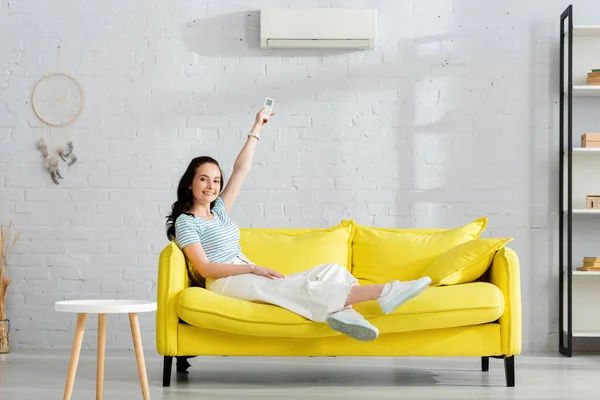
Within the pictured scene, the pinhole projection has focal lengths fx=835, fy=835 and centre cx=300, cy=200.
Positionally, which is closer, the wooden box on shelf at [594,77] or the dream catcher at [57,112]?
the wooden box on shelf at [594,77]

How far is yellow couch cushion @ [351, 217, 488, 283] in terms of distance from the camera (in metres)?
4.16

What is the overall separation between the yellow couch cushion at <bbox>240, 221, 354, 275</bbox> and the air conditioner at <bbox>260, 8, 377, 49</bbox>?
54.8 inches

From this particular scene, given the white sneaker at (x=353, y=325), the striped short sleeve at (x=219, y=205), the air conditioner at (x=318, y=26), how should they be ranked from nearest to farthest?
the white sneaker at (x=353, y=325) → the striped short sleeve at (x=219, y=205) → the air conditioner at (x=318, y=26)

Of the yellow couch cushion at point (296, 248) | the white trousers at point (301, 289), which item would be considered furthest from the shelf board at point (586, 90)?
the white trousers at point (301, 289)

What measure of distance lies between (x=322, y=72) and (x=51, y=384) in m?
2.54

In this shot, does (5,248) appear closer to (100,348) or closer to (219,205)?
(219,205)

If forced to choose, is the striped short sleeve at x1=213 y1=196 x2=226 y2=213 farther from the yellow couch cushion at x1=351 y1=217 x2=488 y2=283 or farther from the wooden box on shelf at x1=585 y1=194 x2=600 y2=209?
the wooden box on shelf at x1=585 y1=194 x2=600 y2=209

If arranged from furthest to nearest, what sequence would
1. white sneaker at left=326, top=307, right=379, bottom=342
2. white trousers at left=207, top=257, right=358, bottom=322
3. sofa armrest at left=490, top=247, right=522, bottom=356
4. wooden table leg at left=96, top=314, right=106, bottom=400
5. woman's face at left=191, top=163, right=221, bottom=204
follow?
1. woman's face at left=191, top=163, right=221, bottom=204
2. sofa armrest at left=490, top=247, right=522, bottom=356
3. white trousers at left=207, top=257, right=358, bottom=322
4. white sneaker at left=326, top=307, right=379, bottom=342
5. wooden table leg at left=96, top=314, right=106, bottom=400

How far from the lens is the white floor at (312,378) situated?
3.53m

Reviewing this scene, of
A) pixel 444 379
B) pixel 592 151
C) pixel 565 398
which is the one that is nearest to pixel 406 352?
pixel 444 379

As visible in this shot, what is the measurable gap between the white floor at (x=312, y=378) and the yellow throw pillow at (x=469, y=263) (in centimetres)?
48

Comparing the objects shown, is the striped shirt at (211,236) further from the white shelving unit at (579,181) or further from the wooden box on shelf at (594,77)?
the wooden box on shelf at (594,77)

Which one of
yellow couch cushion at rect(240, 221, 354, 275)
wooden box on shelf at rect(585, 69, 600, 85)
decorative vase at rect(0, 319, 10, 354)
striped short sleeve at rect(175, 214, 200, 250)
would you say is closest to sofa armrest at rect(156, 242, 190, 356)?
striped short sleeve at rect(175, 214, 200, 250)

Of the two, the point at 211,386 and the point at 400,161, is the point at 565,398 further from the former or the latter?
the point at 400,161
